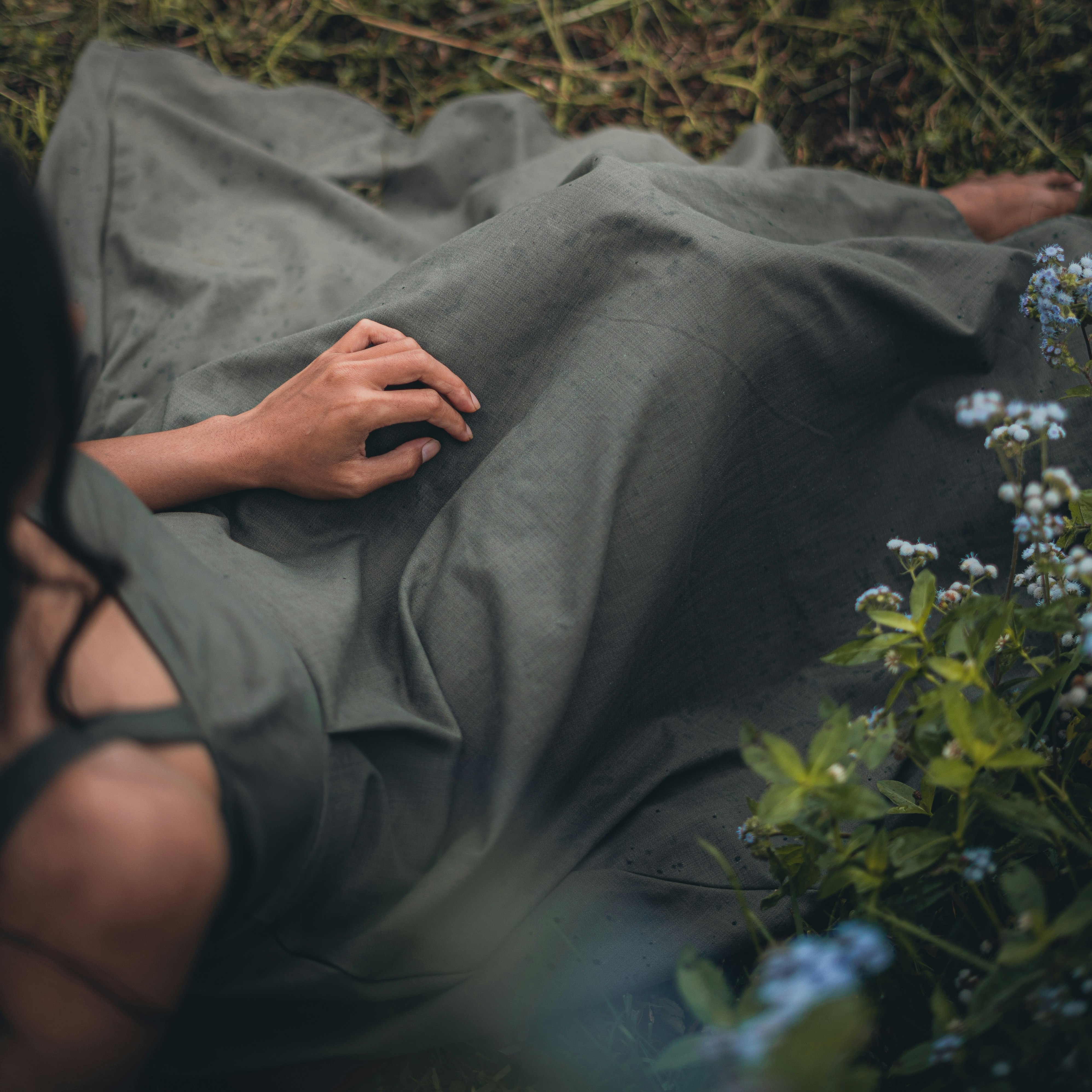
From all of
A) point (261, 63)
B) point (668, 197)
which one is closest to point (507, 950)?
point (668, 197)

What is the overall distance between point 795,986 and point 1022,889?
316mm

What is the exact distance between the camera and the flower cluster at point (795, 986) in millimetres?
455

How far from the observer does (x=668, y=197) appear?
3.49 ft

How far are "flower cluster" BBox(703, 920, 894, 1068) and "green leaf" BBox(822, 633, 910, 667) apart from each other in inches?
10.9

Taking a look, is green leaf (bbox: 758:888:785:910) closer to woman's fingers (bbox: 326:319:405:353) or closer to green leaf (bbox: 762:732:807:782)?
green leaf (bbox: 762:732:807:782)

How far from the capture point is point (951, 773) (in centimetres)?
67

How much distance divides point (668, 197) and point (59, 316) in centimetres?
75

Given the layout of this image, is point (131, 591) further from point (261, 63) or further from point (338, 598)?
point (261, 63)

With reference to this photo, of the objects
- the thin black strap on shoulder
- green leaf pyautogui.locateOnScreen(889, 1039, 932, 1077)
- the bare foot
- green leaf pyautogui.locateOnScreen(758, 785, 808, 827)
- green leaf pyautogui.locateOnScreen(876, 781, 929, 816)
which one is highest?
the bare foot

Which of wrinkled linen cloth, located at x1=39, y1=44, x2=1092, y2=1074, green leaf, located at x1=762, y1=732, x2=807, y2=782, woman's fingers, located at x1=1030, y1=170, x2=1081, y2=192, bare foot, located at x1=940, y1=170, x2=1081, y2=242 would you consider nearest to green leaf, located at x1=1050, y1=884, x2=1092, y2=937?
green leaf, located at x1=762, y1=732, x2=807, y2=782

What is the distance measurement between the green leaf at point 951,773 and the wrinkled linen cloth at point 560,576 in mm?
403

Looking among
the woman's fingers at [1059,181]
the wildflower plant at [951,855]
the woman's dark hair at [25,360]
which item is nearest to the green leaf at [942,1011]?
the wildflower plant at [951,855]

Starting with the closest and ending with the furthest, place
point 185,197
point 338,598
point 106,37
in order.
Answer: point 338,598, point 185,197, point 106,37

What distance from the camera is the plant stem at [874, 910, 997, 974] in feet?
2.08
